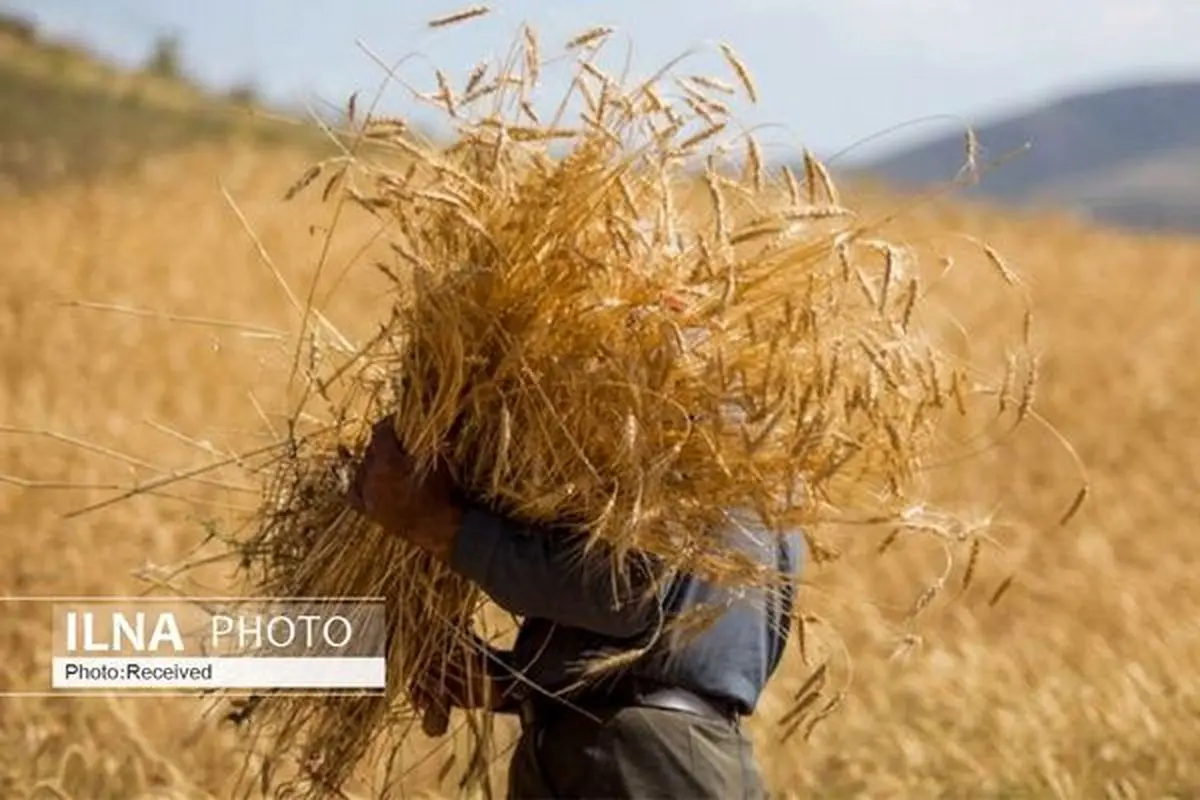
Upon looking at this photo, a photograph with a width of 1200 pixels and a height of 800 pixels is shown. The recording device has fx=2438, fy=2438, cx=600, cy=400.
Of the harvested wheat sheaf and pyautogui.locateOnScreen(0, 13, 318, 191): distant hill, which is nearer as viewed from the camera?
the harvested wheat sheaf

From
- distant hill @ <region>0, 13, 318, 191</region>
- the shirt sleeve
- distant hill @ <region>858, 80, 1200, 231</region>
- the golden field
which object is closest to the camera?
the shirt sleeve

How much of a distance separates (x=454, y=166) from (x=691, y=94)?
294 millimetres

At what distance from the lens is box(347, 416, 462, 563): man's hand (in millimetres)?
2729

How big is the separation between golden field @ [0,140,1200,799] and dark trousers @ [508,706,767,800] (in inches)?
12.6

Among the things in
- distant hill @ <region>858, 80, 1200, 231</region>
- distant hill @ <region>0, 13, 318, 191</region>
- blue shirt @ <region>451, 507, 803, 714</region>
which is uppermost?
distant hill @ <region>858, 80, 1200, 231</region>

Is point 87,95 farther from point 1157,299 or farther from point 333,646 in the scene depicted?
point 333,646

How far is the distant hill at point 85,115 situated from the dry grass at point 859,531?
15.4 inches

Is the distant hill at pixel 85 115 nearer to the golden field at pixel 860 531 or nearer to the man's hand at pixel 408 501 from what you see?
the golden field at pixel 860 531

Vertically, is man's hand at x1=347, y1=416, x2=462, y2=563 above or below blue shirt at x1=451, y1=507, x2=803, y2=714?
above

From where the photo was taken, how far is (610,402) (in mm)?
2754

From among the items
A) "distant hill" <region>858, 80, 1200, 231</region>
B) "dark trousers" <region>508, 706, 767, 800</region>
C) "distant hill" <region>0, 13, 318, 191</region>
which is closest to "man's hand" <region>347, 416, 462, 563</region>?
"dark trousers" <region>508, 706, 767, 800</region>

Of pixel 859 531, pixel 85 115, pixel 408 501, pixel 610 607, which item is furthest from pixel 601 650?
pixel 85 115

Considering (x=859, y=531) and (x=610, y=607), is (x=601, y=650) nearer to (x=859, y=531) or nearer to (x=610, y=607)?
(x=610, y=607)

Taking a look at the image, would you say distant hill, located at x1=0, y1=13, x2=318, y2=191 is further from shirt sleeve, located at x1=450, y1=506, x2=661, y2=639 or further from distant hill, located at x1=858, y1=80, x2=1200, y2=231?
distant hill, located at x1=858, y1=80, x2=1200, y2=231
